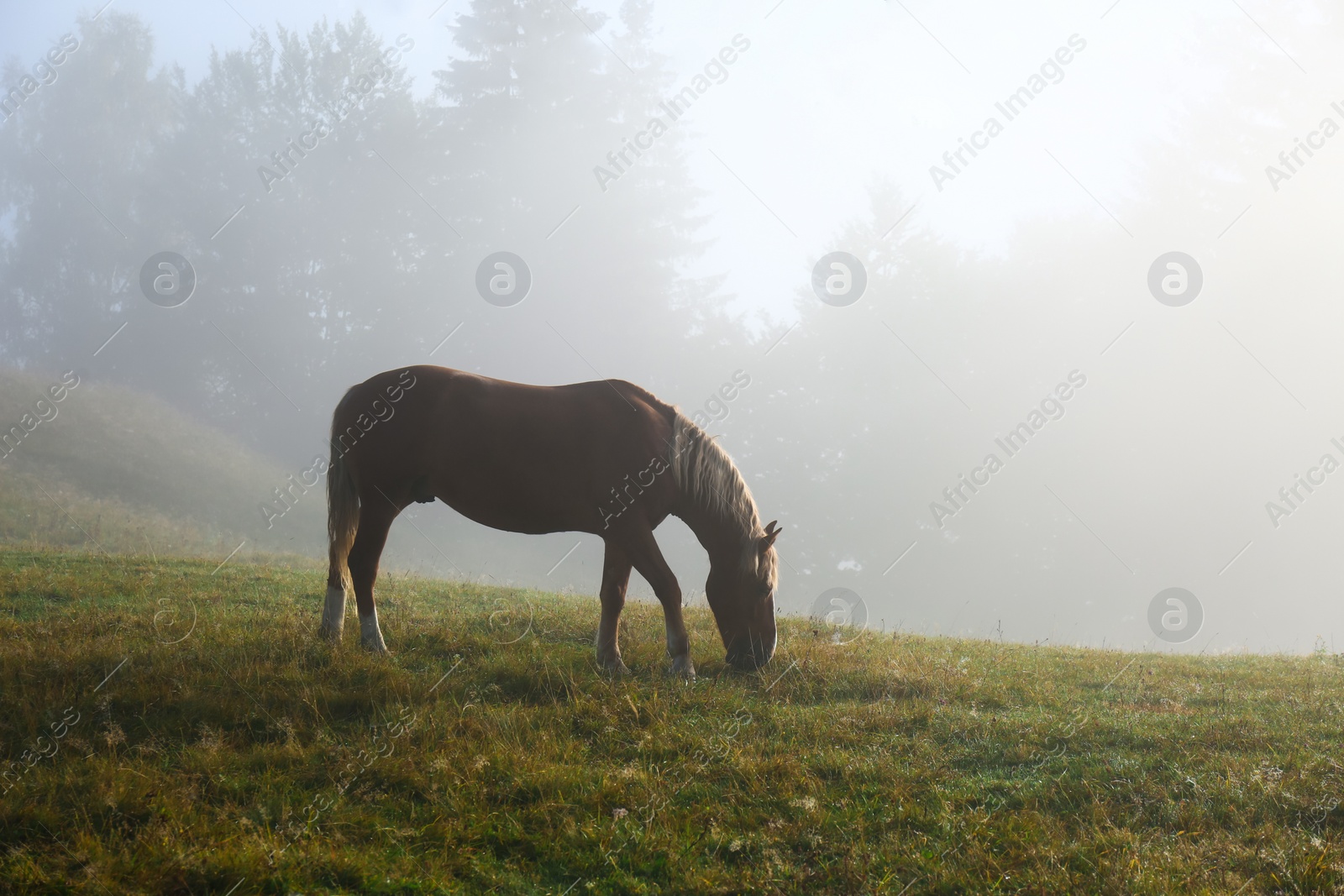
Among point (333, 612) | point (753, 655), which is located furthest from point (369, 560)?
point (753, 655)

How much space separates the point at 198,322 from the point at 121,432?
14.0 m

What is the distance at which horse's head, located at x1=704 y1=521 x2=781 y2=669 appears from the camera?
6.65 m

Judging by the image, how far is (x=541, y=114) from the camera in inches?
1624

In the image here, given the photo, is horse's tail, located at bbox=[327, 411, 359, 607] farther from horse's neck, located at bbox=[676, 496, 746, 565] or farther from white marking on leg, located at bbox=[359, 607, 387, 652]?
horse's neck, located at bbox=[676, 496, 746, 565]

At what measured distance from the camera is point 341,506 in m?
7.09

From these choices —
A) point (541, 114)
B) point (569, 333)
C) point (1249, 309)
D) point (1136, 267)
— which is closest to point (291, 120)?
point (541, 114)

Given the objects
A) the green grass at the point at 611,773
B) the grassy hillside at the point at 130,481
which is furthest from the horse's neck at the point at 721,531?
the grassy hillside at the point at 130,481

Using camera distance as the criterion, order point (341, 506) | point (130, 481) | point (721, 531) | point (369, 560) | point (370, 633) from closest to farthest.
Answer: point (370, 633) → point (369, 560) → point (721, 531) → point (341, 506) → point (130, 481)

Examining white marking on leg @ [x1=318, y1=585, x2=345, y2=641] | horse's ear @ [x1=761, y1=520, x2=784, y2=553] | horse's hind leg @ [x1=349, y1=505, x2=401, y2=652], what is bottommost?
white marking on leg @ [x1=318, y1=585, x2=345, y2=641]

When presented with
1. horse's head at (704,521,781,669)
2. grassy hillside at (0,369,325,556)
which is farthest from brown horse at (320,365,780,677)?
grassy hillside at (0,369,325,556)

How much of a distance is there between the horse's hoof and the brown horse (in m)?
0.01

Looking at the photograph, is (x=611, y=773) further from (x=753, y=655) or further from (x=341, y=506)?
(x=341, y=506)

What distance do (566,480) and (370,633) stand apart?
2131mm

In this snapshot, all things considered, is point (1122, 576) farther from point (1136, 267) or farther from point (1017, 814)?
point (1017, 814)
